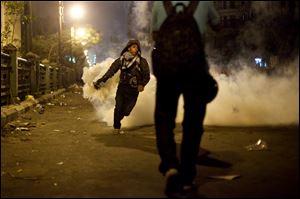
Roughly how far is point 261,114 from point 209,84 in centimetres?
562

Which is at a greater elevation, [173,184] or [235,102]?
[235,102]

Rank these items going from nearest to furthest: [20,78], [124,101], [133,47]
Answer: [133,47] < [124,101] < [20,78]

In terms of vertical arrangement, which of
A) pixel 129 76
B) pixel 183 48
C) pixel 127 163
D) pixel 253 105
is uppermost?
pixel 183 48

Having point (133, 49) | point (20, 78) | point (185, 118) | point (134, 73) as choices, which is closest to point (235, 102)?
point (134, 73)

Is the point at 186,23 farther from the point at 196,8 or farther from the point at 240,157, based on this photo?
the point at 240,157

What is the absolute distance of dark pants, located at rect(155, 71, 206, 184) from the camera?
185 inches

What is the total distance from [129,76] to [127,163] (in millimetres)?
3248

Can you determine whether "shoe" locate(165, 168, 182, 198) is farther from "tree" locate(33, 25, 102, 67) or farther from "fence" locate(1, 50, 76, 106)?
"tree" locate(33, 25, 102, 67)

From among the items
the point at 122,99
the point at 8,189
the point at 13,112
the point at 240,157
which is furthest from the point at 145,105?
the point at 8,189

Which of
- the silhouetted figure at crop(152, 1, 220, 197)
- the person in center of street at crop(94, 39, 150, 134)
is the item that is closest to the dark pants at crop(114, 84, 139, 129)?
the person in center of street at crop(94, 39, 150, 134)

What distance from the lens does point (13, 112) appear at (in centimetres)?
1156

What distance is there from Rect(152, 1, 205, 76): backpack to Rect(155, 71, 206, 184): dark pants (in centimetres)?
12

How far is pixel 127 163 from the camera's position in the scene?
6309 millimetres

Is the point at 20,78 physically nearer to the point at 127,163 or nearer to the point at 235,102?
the point at 235,102
